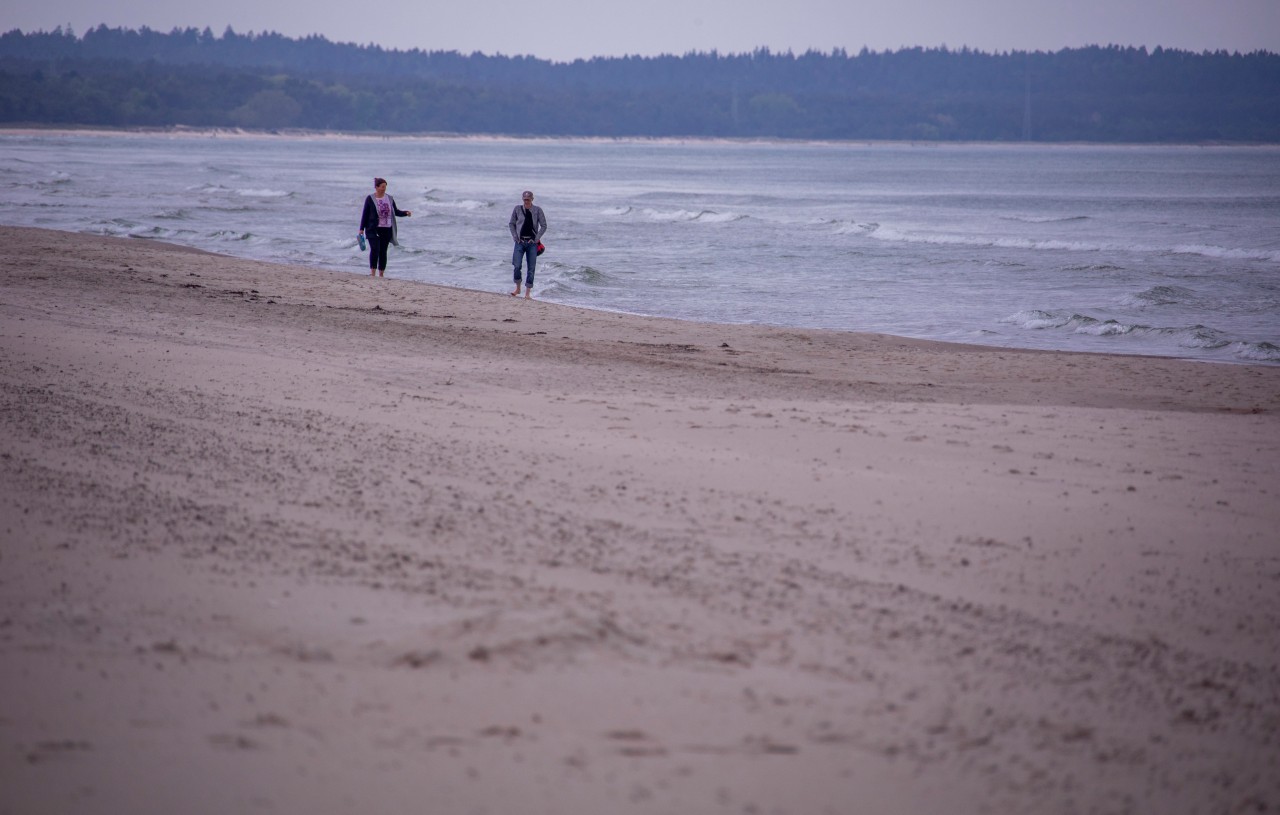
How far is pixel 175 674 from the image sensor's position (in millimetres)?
3316

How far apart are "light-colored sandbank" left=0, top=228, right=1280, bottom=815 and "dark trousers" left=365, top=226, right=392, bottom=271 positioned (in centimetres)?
833

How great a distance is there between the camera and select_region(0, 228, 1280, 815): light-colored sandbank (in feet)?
9.59

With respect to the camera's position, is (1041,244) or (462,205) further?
(462,205)

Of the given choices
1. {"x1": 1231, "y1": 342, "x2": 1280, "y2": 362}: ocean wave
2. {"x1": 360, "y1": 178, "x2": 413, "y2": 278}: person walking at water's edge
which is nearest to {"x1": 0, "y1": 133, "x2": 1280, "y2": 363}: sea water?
{"x1": 1231, "y1": 342, "x2": 1280, "y2": 362}: ocean wave

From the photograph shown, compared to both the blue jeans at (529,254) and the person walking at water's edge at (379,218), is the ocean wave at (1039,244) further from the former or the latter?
the person walking at water's edge at (379,218)

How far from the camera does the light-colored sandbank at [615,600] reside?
292 centimetres

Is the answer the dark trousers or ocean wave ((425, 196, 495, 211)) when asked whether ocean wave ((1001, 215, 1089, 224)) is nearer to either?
ocean wave ((425, 196, 495, 211))

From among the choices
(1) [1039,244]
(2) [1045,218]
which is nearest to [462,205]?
(1) [1039,244]

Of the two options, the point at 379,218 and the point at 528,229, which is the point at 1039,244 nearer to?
the point at 528,229

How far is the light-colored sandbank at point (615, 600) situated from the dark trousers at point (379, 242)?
8329 mm

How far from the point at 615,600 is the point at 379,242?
44.5ft

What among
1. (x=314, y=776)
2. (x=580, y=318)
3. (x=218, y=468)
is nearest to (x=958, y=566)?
(x=314, y=776)

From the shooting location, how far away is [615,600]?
13.1 ft


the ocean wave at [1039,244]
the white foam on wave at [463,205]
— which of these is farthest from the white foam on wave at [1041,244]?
the white foam on wave at [463,205]
